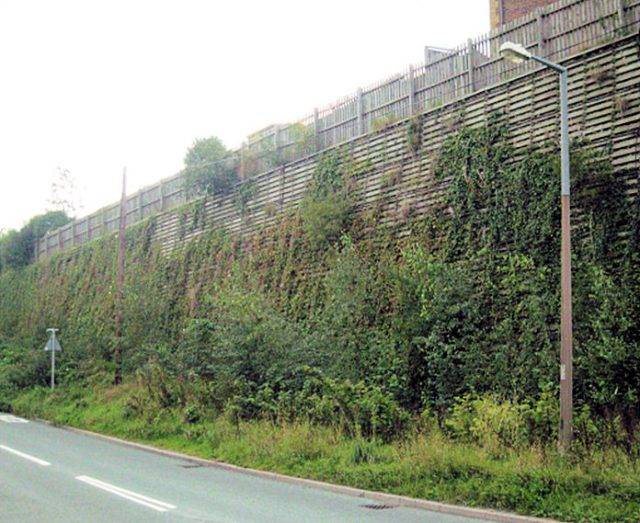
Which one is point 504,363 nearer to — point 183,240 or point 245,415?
point 245,415

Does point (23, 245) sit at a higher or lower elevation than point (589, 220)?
higher

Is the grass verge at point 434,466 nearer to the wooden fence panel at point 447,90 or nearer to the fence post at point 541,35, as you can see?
the wooden fence panel at point 447,90

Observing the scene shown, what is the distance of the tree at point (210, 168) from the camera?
95.5 feet

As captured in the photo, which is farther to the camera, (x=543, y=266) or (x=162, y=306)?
(x=162, y=306)

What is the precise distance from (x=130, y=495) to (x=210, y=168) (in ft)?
61.1

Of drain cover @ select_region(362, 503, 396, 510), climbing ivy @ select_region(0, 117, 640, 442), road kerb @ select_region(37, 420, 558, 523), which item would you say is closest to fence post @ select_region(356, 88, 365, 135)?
climbing ivy @ select_region(0, 117, 640, 442)

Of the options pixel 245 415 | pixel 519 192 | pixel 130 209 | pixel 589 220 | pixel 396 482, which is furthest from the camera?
pixel 130 209

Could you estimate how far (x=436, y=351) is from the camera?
655 inches

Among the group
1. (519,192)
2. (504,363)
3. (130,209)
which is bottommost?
(504,363)

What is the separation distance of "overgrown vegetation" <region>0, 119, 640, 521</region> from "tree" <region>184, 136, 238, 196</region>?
12.4 feet

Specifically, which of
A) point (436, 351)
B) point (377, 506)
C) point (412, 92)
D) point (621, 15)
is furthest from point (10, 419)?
point (621, 15)

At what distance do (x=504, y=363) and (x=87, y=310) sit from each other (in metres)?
29.4

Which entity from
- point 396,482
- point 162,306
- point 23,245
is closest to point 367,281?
point 396,482

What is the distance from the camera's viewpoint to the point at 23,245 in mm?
53375
